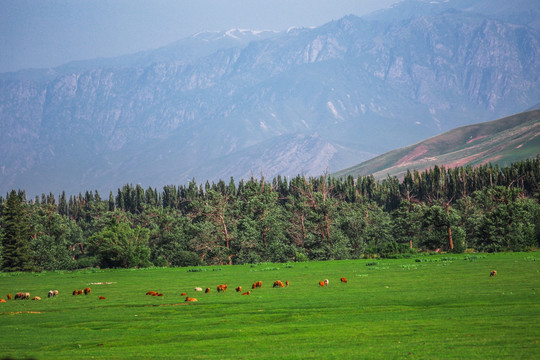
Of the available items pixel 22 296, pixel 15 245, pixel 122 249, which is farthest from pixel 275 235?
pixel 22 296

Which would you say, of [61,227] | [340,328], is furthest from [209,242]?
[340,328]

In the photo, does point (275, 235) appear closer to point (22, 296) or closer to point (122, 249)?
point (122, 249)

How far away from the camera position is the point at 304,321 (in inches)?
1026

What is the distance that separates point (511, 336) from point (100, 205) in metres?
148

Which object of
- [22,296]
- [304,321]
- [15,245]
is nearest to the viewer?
[304,321]

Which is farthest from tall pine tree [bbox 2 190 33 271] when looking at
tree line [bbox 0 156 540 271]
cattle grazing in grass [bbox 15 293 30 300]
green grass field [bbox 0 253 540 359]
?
cattle grazing in grass [bbox 15 293 30 300]

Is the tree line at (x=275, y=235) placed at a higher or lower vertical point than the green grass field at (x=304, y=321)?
higher

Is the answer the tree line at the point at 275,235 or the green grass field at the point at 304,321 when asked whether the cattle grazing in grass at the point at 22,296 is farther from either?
the tree line at the point at 275,235

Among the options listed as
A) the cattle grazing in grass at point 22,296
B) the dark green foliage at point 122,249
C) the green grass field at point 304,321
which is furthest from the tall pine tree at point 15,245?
the cattle grazing in grass at point 22,296

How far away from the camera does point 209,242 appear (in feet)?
265

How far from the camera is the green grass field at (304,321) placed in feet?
65.1

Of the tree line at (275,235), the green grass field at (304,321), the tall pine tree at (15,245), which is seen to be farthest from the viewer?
the tall pine tree at (15,245)

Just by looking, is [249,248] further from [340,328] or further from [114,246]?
[340,328]

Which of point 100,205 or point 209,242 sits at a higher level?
point 100,205
